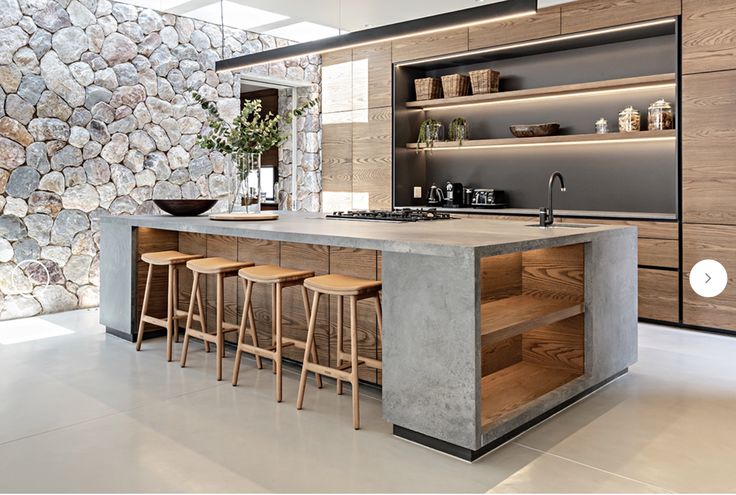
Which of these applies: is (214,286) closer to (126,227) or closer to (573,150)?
(126,227)

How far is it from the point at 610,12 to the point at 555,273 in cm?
268

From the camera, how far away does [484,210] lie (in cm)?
584

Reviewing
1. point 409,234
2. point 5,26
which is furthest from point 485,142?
point 5,26

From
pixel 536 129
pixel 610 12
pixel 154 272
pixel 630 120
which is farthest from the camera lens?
pixel 536 129

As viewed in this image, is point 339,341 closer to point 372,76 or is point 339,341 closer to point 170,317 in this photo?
point 170,317

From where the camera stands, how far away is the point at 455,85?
6.19 m

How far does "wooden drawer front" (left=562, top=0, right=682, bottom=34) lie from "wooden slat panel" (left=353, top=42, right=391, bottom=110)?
1988 millimetres

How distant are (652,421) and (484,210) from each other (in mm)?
3128

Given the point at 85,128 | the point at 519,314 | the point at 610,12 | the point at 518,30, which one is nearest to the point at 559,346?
the point at 519,314

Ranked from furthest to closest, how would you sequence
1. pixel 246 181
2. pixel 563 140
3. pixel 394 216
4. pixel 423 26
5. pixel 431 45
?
pixel 431 45, pixel 563 140, pixel 246 181, pixel 394 216, pixel 423 26

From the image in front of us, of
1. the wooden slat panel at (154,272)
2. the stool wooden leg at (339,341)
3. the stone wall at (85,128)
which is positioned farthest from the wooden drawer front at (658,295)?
the stone wall at (85,128)

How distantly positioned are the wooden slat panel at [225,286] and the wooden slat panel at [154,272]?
1.29ft

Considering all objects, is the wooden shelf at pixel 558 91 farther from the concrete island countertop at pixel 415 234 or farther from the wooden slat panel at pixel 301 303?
the wooden slat panel at pixel 301 303

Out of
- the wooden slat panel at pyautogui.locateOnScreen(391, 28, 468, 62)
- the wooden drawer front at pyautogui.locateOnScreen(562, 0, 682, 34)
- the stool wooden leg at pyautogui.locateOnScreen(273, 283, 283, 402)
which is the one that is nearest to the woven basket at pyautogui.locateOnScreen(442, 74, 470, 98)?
the wooden slat panel at pyautogui.locateOnScreen(391, 28, 468, 62)
